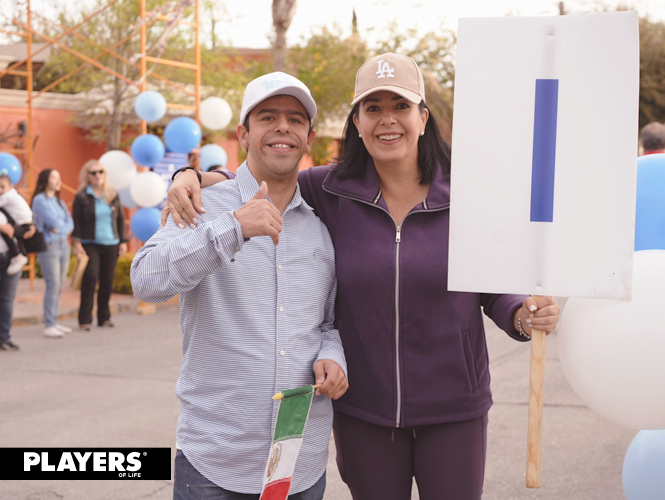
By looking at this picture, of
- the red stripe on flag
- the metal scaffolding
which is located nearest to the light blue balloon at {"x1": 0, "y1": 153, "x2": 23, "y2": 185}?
the metal scaffolding

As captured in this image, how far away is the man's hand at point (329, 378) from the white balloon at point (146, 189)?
7.99 metres

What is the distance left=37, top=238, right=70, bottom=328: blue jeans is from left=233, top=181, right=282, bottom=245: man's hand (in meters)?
7.17

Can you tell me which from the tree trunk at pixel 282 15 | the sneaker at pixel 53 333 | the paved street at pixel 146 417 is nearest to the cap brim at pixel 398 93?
the paved street at pixel 146 417

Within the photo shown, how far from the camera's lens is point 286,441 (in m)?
2.17

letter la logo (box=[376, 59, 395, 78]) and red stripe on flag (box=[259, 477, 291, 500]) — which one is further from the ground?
letter la logo (box=[376, 59, 395, 78])

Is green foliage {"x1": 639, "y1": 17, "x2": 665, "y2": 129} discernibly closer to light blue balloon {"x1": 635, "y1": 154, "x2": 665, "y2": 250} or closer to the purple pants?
light blue balloon {"x1": 635, "y1": 154, "x2": 665, "y2": 250}

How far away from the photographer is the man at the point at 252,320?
2.13 m

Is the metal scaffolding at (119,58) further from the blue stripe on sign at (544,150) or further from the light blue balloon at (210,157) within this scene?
the blue stripe on sign at (544,150)

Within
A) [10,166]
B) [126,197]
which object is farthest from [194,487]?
[10,166]

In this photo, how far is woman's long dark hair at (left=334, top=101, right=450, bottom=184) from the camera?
2600 millimetres

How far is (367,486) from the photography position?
252 centimetres

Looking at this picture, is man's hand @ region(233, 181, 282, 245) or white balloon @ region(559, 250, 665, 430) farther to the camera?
white balloon @ region(559, 250, 665, 430)

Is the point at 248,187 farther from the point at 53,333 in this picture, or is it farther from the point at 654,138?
the point at 53,333

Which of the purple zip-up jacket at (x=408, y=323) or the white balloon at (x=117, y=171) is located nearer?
the purple zip-up jacket at (x=408, y=323)
